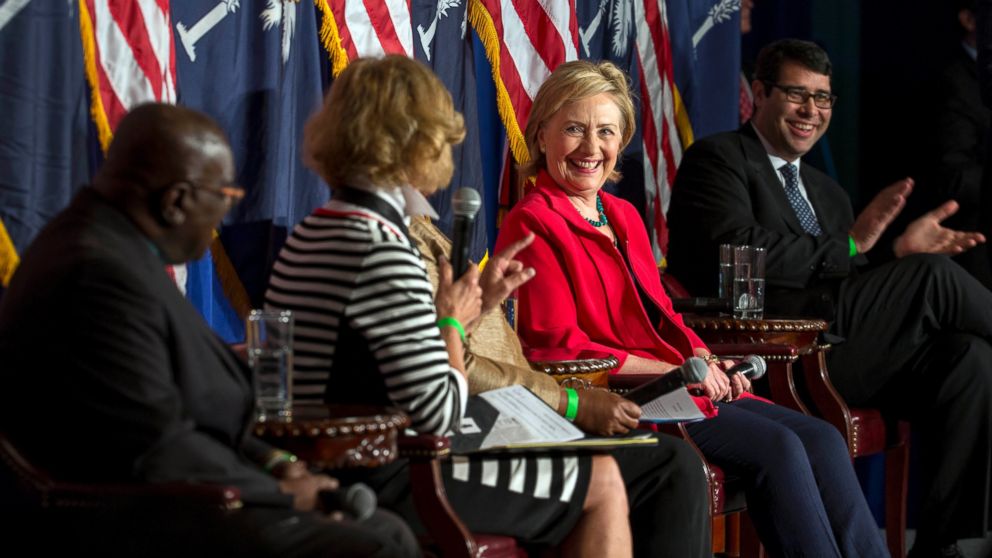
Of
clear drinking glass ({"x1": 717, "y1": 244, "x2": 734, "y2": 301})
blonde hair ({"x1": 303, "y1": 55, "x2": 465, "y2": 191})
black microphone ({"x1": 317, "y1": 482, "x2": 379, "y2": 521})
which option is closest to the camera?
black microphone ({"x1": 317, "y1": 482, "x2": 379, "y2": 521})

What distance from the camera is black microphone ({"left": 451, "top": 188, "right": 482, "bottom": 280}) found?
2.47 metres

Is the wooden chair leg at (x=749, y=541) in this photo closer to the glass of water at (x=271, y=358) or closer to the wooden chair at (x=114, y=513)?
the glass of water at (x=271, y=358)

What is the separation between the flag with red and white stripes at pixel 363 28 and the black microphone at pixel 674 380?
107cm

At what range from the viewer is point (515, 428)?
254cm

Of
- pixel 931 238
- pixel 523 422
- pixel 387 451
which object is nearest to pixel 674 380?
pixel 523 422

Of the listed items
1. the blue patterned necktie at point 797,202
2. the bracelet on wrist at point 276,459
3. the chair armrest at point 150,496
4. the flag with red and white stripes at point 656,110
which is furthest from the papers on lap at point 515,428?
the flag with red and white stripes at point 656,110

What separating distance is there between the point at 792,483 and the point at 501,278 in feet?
3.60

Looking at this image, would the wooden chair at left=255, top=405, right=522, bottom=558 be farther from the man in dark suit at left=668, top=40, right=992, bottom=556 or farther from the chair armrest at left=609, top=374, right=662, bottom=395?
the man in dark suit at left=668, top=40, right=992, bottom=556

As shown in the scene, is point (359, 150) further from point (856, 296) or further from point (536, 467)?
point (856, 296)

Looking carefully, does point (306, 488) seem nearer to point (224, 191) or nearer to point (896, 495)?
point (224, 191)

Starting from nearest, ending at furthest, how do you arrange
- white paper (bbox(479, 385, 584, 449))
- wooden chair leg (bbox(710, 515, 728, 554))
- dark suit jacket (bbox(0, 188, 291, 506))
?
dark suit jacket (bbox(0, 188, 291, 506))
white paper (bbox(479, 385, 584, 449))
wooden chair leg (bbox(710, 515, 728, 554))

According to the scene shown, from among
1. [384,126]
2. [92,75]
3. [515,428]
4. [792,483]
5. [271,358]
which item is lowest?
[792,483]

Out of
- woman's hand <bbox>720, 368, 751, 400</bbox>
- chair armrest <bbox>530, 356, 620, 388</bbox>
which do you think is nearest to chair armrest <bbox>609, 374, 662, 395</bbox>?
chair armrest <bbox>530, 356, 620, 388</bbox>

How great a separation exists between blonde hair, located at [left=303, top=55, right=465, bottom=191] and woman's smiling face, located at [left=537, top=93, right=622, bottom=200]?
1.23m
